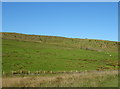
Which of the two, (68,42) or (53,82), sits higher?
(68,42)

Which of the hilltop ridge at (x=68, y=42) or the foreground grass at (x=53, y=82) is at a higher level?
the hilltop ridge at (x=68, y=42)

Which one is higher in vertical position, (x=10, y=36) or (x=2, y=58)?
(x=10, y=36)

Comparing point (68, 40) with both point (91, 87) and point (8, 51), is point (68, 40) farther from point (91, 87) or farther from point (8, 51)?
point (91, 87)

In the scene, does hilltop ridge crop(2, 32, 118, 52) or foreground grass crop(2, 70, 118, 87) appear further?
hilltop ridge crop(2, 32, 118, 52)

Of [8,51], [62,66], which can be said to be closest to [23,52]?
[8,51]

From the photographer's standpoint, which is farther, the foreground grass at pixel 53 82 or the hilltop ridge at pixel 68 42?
the hilltop ridge at pixel 68 42

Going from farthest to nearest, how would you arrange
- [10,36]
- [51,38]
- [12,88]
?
[51,38] < [10,36] < [12,88]

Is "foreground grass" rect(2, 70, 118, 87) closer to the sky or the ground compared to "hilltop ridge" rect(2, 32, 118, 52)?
closer to the ground

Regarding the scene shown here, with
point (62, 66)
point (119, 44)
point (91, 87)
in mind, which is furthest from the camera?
point (119, 44)

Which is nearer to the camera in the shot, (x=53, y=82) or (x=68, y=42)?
(x=53, y=82)

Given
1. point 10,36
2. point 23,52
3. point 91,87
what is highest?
point 10,36

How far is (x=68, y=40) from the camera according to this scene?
84438 mm

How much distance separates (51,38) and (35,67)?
45756mm

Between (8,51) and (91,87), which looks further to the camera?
(8,51)
